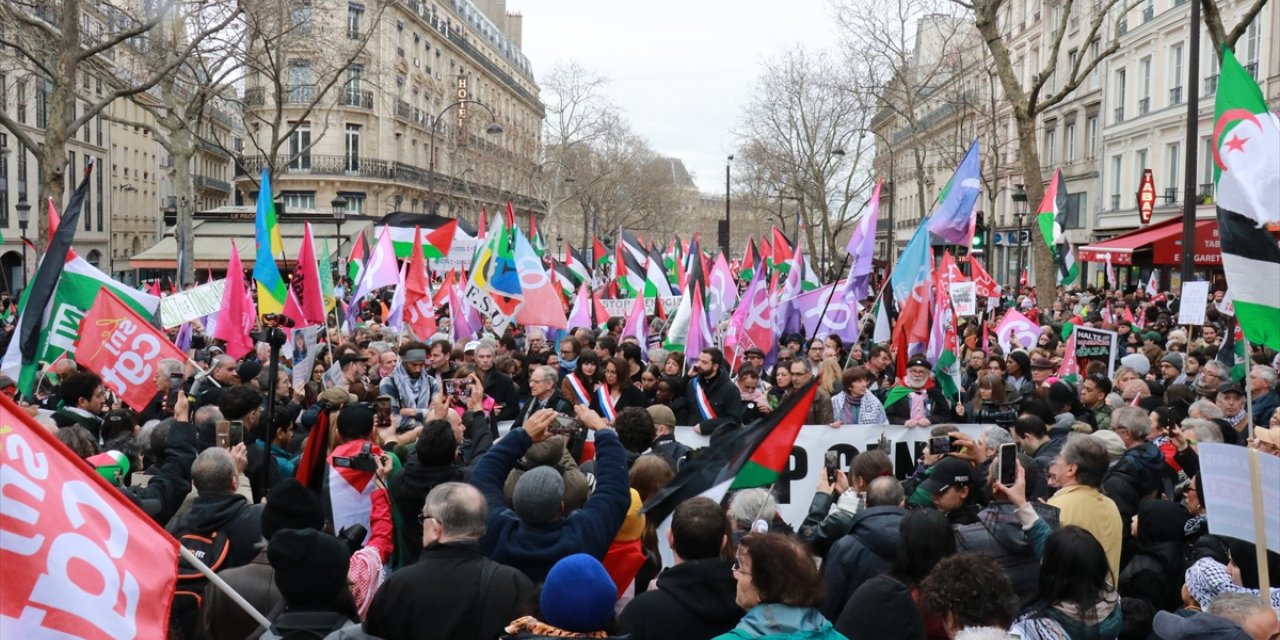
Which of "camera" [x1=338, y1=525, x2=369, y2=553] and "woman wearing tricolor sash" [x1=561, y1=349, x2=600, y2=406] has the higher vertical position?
"woman wearing tricolor sash" [x1=561, y1=349, x2=600, y2=406]

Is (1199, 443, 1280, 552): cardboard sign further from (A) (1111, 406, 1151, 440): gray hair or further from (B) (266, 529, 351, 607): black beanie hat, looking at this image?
(B) (266, 529, 351, 607): black beanie hat

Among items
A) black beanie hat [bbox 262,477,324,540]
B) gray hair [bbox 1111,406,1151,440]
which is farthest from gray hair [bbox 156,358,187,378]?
gray hair [bbox 1111,406,1151,440]

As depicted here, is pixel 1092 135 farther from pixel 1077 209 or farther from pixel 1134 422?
pixel 1134 422

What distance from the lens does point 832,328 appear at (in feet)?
43.3

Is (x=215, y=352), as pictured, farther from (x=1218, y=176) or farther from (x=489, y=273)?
(x=1218, y=176)

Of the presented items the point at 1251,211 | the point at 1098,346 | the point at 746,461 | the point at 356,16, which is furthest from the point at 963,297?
the point at 356,16

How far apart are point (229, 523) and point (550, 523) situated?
4.40 ft

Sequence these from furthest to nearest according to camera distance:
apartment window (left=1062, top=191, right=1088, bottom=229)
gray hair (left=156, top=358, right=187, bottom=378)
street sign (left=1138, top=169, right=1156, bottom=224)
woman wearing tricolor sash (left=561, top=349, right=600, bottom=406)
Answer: apartment window (left=1062, top=191, right=1088, bottom=229) → street sign (left=1138, top=169, right=1156, bottom=224) → gray hair (left=156, top=358, right=187, bottom=378) → woman wearing tricolor sash (left=561, top=349, right=600, bottom=406)

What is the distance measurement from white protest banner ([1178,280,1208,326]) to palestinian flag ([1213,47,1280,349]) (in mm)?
7163

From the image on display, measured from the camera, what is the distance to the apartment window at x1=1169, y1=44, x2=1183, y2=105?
124ft

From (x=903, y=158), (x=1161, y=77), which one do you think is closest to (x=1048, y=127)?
(x=1161, y=77)

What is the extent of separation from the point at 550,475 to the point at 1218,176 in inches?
124

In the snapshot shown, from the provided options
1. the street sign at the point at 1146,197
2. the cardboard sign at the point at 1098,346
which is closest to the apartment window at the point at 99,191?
the street sign at the point at 1146,197

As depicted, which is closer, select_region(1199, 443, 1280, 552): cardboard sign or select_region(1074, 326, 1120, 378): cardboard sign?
select_region(1199, 443, 1280, 552): cardboard sign
